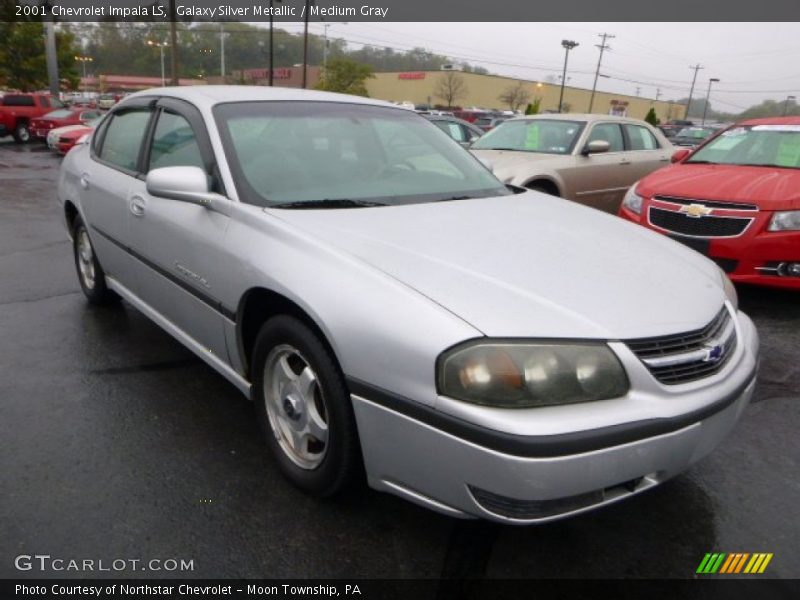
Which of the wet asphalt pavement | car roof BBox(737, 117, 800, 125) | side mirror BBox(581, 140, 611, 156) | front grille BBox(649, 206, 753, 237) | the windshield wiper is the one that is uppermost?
car roof BBox(737, 117, 800, 125)

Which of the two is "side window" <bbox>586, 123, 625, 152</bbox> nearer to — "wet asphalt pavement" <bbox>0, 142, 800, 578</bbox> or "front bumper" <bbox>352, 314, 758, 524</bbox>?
"wet asphalt pavement" <bbox>0, 142, 800, 578</bbox>

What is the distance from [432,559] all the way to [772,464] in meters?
1.67

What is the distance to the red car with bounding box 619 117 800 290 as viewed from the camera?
4.54 meters

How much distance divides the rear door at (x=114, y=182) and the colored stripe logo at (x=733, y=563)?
3.10 m

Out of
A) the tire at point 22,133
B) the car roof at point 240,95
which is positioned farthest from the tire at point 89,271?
the tire at point 22,133

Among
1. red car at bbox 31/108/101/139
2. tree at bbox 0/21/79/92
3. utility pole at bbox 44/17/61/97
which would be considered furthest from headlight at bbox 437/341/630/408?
tree at bbox 0/21/79/92

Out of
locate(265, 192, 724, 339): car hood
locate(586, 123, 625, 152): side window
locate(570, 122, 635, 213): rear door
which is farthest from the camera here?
locate(586, 123, 625, 152): side window

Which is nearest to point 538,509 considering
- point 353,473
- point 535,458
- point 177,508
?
point 535,458

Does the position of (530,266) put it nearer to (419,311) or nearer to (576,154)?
(419,311)

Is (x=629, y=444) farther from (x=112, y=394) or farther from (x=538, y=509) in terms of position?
(x=112, y=394)

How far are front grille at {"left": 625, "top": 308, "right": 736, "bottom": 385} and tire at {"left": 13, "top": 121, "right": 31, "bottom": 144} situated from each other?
82.9ft

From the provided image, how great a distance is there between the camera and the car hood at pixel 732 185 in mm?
4645

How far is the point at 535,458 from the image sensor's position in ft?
5.60

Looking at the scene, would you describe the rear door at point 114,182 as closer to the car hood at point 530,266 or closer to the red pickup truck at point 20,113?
the car hood at point 530,266
